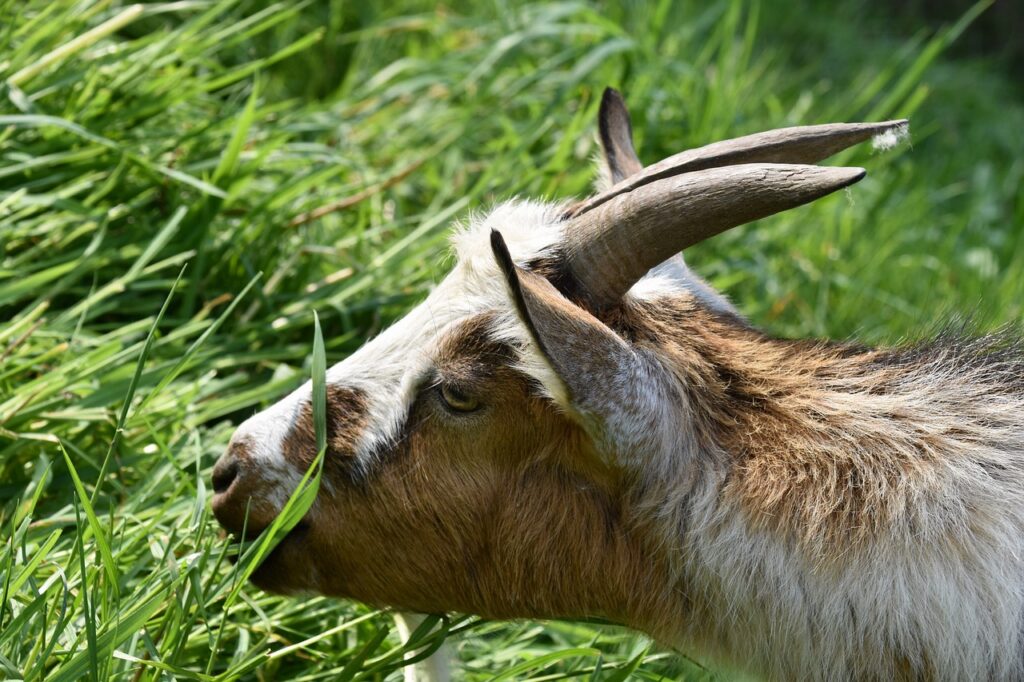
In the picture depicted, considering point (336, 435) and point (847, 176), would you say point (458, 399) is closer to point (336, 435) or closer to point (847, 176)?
point (336, 435)

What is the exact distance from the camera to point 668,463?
2871 millimetres

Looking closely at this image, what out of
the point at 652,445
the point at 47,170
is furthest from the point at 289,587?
the point at 47,170

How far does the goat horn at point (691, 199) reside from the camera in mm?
2656

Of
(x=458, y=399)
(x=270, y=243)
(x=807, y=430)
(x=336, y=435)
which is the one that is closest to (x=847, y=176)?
(x=807, y=430)

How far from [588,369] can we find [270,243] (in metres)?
2.33

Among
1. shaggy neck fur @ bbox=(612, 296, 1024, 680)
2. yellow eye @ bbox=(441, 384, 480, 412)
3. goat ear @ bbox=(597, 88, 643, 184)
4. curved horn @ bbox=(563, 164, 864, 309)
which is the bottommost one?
shaggy neck fur @ bbox=(612, 296, 1024, 680)

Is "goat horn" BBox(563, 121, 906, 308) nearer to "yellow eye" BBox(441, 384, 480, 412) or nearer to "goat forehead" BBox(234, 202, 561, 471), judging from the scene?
"goat forehead" BBox(234, 202, 561, 471)

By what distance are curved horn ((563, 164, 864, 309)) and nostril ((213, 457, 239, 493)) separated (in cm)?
96

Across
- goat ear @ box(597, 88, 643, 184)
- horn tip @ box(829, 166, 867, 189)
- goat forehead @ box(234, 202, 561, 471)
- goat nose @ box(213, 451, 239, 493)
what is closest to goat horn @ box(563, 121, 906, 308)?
horn tip @ box(829, 166, 867, 189)

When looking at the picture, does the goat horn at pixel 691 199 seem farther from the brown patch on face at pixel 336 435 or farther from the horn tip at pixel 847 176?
the brown patch on face at pixel 336 435

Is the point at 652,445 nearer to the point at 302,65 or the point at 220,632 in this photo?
the point at 220,632

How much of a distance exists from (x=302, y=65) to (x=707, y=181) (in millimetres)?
4418

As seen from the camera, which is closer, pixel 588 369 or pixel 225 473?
pixel 588 369

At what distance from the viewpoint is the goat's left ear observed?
255 centimetres
